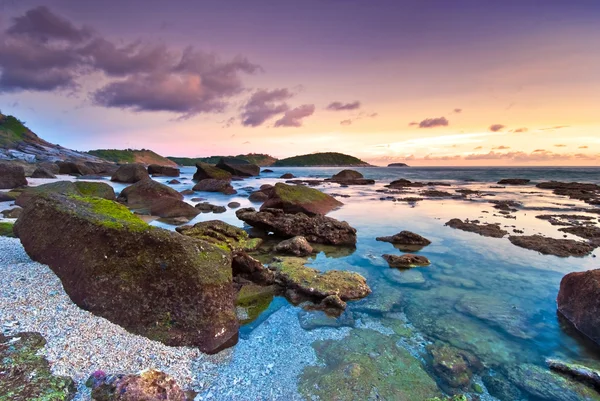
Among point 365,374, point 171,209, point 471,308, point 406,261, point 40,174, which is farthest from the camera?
point 40,174

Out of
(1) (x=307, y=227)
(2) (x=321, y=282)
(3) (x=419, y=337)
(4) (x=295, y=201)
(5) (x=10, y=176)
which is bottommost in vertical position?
(3) (x=419, y=337)

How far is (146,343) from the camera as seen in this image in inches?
215

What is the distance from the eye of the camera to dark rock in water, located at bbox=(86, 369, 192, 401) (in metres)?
4.05

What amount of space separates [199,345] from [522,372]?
6.10 meters

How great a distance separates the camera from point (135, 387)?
4105 millimetres

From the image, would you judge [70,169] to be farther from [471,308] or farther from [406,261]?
[471,308]

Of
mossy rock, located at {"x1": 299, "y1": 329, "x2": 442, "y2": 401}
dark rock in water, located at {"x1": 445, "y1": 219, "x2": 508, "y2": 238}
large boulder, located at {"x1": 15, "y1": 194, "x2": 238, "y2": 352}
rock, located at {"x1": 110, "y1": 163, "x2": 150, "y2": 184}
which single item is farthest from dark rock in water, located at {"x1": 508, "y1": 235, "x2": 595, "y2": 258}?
rock, located at {"x1": 110, "y1": 163, "x2": 150, "y2": 184}

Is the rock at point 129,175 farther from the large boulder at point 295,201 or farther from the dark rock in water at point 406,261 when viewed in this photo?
the dark rock in water at point 406,261

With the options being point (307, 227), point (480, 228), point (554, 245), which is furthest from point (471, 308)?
point (480, 228)

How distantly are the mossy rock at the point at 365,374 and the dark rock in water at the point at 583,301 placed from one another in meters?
4.30

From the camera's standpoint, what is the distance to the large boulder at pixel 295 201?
1883cm

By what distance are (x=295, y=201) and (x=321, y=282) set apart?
419 inches

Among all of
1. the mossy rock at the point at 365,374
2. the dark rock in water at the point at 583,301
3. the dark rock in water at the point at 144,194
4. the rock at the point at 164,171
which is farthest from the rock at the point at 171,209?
the rock at the point at 164,171

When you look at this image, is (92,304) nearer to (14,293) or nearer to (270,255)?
(14,293)
